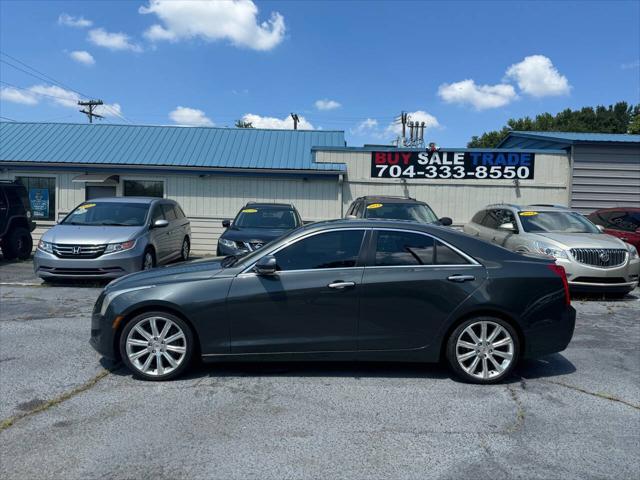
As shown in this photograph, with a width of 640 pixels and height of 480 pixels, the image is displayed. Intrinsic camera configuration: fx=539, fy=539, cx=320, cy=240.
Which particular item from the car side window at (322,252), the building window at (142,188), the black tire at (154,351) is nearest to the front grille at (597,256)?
the car side window at (322,252)

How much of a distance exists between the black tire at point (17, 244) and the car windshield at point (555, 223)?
37.8 feet

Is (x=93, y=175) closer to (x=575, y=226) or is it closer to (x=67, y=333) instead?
(x=67, y=333)

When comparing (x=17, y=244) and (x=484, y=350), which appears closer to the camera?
(x=484, y=350)

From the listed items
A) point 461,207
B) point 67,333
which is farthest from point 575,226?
point 67,333

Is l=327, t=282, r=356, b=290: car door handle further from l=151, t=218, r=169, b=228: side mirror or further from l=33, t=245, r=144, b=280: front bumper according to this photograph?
l=151, t=218, r=169, b=228: side mirror

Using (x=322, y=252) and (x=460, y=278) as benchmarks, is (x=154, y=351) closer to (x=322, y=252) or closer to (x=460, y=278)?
(x=322, y=252)

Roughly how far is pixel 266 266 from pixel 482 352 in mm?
2157

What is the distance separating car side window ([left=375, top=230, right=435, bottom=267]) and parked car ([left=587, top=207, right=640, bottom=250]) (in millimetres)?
8627

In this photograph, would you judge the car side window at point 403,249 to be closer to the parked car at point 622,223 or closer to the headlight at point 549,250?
the headlight at point 549,250

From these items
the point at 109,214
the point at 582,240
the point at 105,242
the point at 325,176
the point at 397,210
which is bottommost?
the point at 105,242

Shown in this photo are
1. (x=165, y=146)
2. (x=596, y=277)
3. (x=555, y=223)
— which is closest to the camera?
(x=596, y=277)

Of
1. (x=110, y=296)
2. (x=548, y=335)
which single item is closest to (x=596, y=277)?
(x=548, y=335)

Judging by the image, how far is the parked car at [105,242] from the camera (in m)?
9.45

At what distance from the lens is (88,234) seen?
9.67 m
